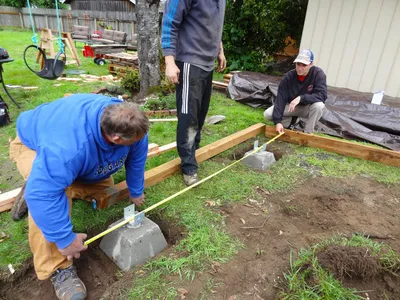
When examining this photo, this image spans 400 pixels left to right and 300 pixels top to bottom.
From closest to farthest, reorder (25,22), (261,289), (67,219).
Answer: (67,219)
(261,289)
(25,22)

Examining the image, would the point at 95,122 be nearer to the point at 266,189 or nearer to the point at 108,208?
the point at 108,208

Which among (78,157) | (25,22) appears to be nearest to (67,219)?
(78,157)

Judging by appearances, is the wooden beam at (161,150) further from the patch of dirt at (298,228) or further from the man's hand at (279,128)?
the man's hand at (279,128)

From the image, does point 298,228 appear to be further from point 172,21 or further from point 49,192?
point 172,21

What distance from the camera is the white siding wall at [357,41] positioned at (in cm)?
587

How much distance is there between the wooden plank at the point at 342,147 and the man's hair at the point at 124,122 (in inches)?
117

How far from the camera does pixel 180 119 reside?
9.48ft

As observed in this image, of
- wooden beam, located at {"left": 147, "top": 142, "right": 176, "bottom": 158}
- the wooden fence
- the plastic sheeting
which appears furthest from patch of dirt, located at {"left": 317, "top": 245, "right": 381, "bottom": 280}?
the wooden fence

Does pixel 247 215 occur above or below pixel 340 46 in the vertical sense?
below

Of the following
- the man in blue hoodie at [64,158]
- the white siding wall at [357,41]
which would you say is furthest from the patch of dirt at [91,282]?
the white siding wall at [357,41]

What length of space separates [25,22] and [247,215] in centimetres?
2966

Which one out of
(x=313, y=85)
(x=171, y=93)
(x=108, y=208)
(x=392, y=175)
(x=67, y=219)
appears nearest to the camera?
(x=67, y=219)

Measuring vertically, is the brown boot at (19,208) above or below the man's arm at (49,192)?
below

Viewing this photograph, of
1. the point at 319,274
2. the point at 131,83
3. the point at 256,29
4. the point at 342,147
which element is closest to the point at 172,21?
the point at 319,274
